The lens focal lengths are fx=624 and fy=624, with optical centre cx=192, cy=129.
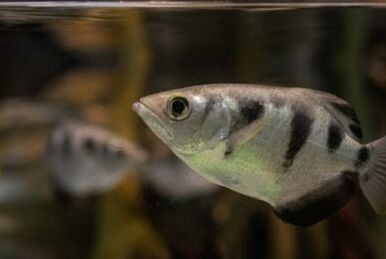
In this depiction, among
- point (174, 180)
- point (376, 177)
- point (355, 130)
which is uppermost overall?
point (355, 130)

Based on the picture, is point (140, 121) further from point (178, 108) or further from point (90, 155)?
point (178, 108)

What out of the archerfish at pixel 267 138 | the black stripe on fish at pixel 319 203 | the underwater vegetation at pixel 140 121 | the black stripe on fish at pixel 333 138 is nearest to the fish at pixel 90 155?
the underwater vegetation at pixel 140 121

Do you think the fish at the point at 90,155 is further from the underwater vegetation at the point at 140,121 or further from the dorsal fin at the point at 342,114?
the dorsal fin at the point at 342,114

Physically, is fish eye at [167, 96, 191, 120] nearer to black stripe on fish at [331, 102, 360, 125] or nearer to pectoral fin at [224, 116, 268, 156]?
pectoral fin at [224, 116, 268, 156]

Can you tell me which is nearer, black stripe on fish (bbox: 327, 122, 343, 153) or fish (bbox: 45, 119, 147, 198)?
black stripe on fish (bbox: 327, 122, 343, 153)

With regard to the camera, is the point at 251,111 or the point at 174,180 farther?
the point at 174,180

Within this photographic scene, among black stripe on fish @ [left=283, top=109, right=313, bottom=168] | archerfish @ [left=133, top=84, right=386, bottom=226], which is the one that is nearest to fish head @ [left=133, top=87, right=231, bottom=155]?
archerfish @ [left=133, top=84, right=386, bottom=226]

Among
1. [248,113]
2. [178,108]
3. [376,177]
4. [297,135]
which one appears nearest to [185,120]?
[178,108]

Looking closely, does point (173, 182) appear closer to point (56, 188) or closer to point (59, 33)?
point (56, 188)
